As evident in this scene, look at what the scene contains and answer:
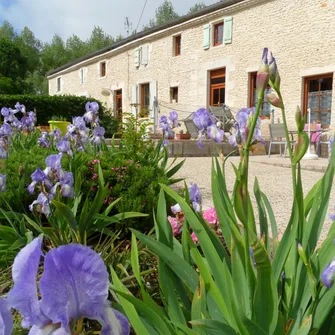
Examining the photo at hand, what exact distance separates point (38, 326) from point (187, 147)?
10280 millimetres

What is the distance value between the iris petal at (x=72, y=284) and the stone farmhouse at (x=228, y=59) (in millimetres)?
9456

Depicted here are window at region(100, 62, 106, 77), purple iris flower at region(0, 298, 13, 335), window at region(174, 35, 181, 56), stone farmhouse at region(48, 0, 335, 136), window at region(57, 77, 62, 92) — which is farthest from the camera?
window at region(57, 77, 62, 92)

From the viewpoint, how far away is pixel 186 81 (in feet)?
52.5

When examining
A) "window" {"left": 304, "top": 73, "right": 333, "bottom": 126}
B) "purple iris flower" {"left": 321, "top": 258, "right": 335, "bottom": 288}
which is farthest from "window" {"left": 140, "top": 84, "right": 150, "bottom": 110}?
"purple iris flower" {"left": 321, "top": 258, "right": 335, "bottom": 288}

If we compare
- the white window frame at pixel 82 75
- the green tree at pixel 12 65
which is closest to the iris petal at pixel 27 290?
the white window frame at pixel 82 75

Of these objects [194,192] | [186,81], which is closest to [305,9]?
[186,81]

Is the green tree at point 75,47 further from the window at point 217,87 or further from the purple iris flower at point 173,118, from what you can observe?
the purple iris flower at point 173,118

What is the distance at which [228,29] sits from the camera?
1396 cm

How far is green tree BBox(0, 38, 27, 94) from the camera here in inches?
1208

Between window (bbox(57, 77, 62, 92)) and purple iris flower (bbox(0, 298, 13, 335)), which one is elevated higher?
window (bbox(57, 77, 62, 92))

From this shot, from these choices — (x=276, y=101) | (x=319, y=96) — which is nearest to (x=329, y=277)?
(x=276, y=101)

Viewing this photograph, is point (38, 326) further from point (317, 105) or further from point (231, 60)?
point (231, 60)

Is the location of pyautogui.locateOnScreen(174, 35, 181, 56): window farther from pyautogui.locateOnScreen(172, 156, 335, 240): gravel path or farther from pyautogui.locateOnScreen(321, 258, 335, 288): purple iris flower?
pyautogui.locateOnScreen(321, 258, 335, 288): purple iris flower

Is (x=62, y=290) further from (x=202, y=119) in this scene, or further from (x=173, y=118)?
(x=173, y=118)
